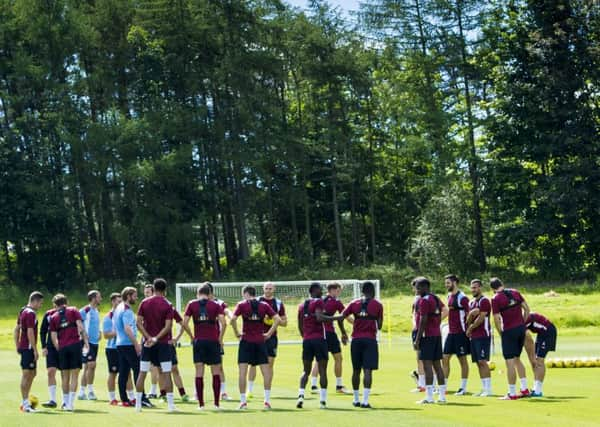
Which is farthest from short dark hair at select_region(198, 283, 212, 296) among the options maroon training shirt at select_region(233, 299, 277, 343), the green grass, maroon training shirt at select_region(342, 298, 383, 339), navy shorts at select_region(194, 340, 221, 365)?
maroon training shirt at select_region(342, 298, 383, 339)

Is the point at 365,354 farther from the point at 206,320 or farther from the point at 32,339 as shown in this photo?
the point at 32,339

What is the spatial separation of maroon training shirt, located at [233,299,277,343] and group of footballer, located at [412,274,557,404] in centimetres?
285

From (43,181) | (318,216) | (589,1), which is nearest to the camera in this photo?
(589,1)

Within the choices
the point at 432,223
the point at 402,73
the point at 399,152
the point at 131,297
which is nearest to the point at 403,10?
the point at 402,73

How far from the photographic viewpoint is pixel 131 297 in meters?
17.6

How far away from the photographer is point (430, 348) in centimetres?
1695

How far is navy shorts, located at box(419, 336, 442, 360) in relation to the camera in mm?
16969

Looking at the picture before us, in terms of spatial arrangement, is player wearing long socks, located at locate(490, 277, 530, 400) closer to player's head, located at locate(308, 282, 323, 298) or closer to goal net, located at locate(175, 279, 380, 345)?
player's head, located at locate(308, 282, 323, 298)

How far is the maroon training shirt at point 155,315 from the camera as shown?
16.3m

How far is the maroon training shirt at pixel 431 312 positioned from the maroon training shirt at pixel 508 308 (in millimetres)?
1123

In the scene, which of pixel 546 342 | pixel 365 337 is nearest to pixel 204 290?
pixel 365 337

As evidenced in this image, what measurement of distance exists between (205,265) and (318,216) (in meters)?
9.09

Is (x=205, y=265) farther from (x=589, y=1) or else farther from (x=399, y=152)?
(x=589, y=1)

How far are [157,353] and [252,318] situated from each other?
1.82 m
